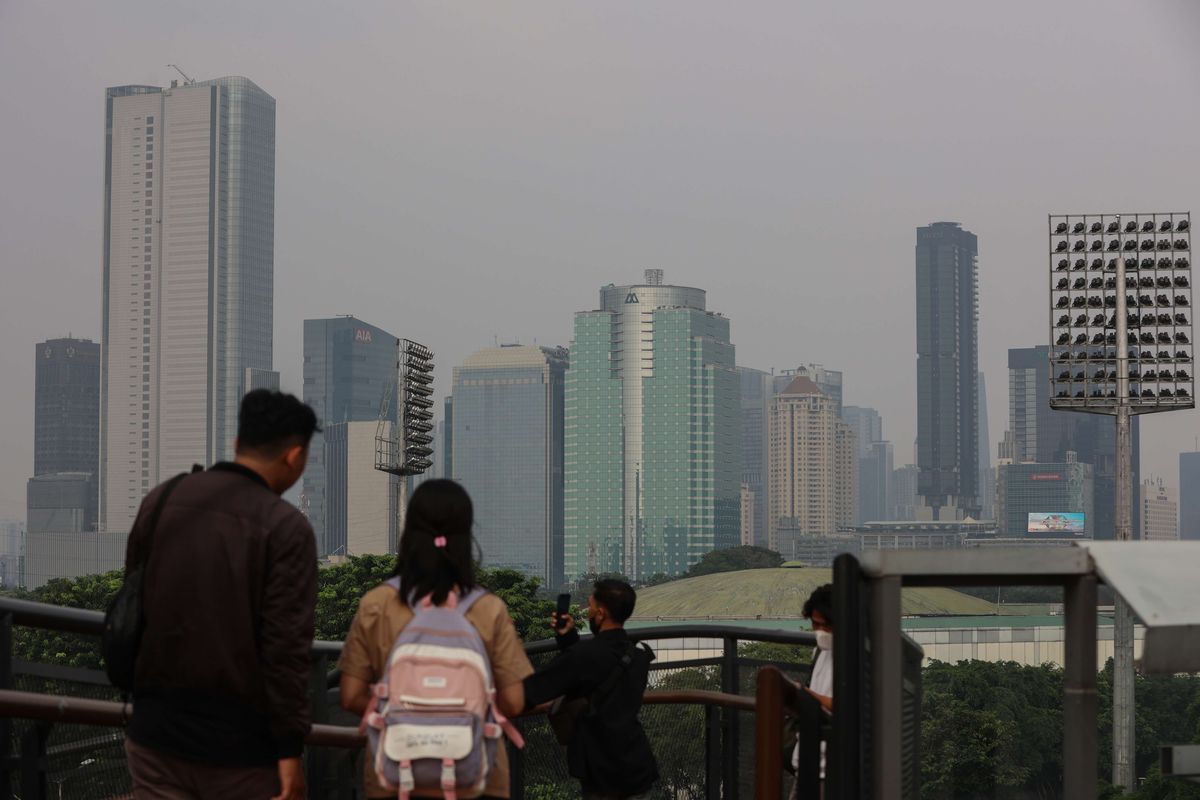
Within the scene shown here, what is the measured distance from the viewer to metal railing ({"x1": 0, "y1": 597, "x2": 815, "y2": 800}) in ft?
11.7

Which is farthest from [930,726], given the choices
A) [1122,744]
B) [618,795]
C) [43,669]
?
[1122,744]

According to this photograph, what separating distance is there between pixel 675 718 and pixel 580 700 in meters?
1.68

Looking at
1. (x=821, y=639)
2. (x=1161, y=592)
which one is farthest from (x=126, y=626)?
(x=821, y=639)

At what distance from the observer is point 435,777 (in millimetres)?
3271

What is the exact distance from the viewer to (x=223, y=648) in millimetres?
3133

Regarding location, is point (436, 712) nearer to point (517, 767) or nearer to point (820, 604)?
point (820, 604)

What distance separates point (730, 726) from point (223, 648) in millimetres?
3254

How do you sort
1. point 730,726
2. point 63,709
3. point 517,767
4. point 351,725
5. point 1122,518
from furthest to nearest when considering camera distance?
point 1122,518 → point 730,726 → point 517,767 → point 351,725 → point 63,709

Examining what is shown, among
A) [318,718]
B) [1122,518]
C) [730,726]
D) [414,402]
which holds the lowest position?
[1122,518]

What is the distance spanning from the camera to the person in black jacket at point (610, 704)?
14.9 ft

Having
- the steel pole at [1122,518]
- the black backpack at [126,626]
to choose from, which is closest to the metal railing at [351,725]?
the black backpack at [126,626]

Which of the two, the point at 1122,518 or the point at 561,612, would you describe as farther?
the point at 1122,518

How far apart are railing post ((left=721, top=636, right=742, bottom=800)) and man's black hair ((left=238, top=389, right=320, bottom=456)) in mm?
2961

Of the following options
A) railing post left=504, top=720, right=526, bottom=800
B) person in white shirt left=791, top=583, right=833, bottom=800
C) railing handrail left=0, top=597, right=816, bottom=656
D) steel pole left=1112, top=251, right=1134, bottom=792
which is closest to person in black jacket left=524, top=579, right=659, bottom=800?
railing handrail left=0, top=597, right=816, bottom=656
